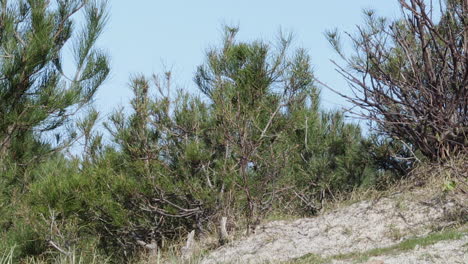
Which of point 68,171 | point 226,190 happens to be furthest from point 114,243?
point 226,190

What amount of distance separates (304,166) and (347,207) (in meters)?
3.65

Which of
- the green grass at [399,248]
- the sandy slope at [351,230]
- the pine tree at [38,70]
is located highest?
the pine tree at [38,70]

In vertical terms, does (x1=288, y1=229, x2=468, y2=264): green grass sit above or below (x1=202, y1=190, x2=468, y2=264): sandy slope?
below

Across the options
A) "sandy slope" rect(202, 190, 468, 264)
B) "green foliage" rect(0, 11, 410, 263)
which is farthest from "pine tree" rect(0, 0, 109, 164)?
"sandy slope" rect(202, 190, 468, 264)

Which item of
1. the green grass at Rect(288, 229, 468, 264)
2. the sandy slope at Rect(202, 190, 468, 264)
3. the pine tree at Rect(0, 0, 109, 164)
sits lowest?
the green grass at Rect(288, 229, 468, 264)

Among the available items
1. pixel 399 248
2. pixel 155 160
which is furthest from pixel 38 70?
pixel 399 248

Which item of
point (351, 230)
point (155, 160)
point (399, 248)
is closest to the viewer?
point (399, 248)

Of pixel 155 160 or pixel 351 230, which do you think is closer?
pixel 351 230

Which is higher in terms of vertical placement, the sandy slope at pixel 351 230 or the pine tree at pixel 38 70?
the pine tree at pixel 38 70

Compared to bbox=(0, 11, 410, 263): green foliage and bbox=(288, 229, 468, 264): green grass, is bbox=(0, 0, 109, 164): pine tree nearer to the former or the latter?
bbox=(0, 11, 410, 263): green foliage

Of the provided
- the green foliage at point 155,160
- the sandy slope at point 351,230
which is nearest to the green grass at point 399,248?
the sandy slope at point 351,230

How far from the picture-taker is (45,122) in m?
11.6

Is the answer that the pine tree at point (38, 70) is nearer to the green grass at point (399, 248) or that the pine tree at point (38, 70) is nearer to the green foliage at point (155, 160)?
the green foliage at point (155, 160)

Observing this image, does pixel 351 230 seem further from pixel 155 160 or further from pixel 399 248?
pixel 155 160
